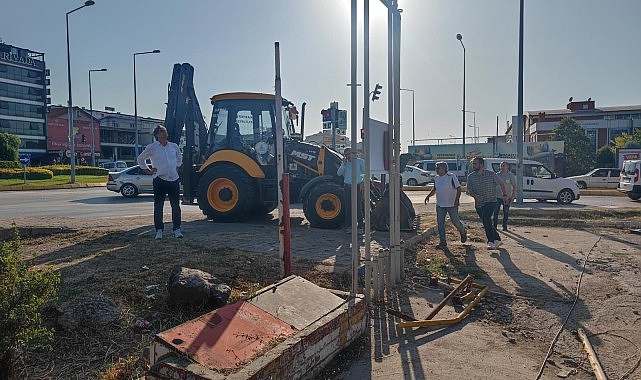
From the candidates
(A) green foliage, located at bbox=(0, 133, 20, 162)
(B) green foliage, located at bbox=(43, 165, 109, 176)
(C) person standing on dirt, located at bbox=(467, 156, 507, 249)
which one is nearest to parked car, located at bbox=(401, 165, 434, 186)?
(C) person standing on dirt, located at bbox=(467, 156, 507, 249)

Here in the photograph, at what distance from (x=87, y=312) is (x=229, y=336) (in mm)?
1610

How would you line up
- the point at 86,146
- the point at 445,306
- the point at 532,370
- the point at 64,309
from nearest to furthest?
the point at 532,370 → the point at 64,309 → the point at 445,306 → the point at 86,146

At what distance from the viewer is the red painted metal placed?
3.20 meters

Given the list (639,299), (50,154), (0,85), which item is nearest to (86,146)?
(50,154)

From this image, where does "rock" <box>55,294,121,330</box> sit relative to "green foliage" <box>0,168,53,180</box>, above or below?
below

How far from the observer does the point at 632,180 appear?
73.8ft

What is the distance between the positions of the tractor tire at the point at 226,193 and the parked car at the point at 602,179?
2879cm

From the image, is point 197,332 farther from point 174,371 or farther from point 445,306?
point 445,306

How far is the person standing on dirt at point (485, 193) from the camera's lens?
9.64 metres

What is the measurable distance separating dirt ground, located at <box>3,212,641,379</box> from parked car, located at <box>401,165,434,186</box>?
25595 mm

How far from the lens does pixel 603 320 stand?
5383mm

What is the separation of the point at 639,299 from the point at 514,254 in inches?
119

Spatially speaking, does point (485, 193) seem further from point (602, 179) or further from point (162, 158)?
point (602, 179)

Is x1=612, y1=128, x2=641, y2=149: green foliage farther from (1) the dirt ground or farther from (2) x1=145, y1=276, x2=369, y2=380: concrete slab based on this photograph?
(2) x1=145, y1=276, x2=369, y2=380: concrete slab
